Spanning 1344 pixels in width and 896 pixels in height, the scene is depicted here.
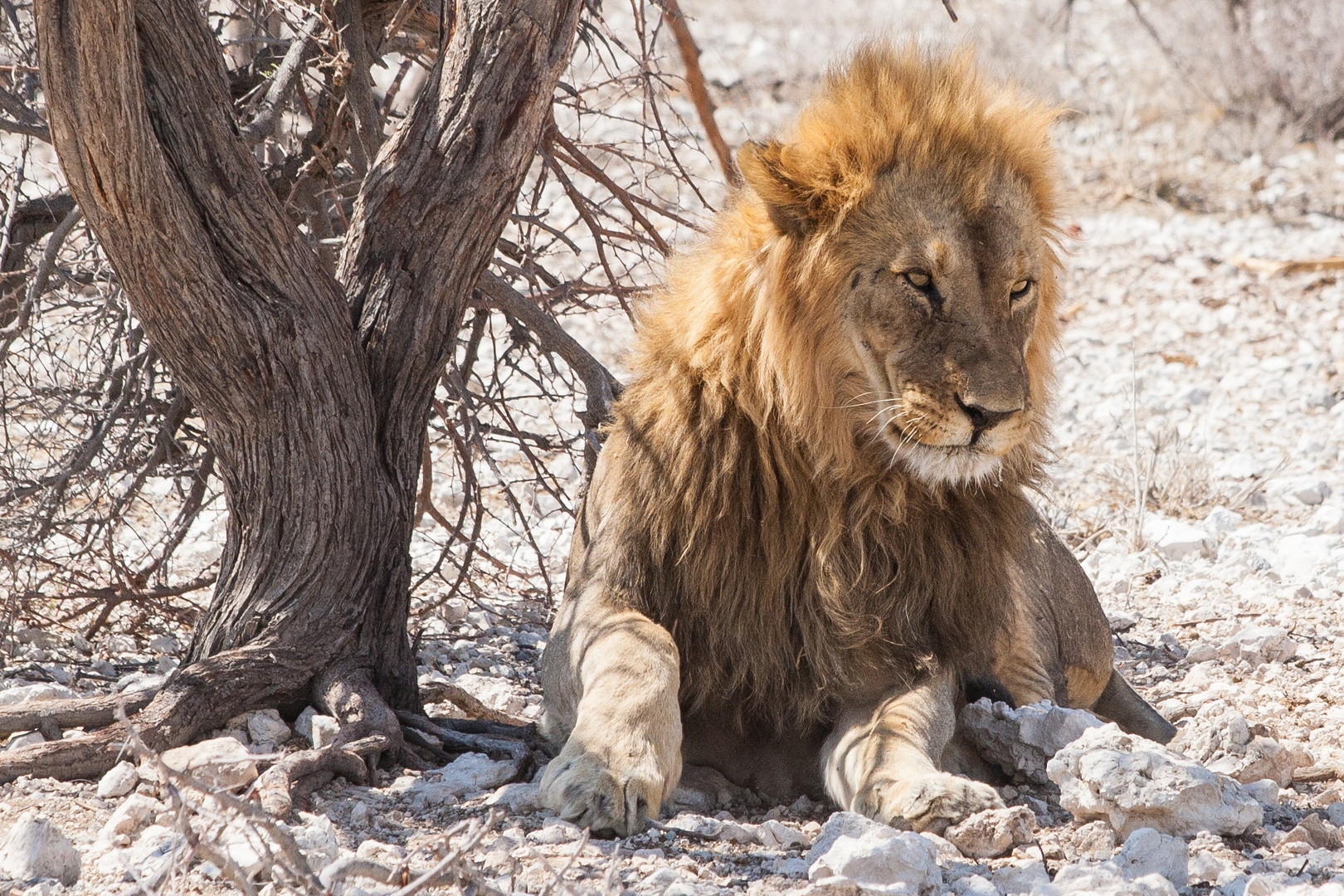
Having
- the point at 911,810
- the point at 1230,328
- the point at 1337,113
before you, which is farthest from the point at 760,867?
the point at 1337,113

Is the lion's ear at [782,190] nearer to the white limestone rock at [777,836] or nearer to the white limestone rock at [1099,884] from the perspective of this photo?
the white limestone rock at [777,836]

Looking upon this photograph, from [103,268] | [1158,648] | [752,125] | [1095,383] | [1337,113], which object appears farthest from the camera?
[1337,113]

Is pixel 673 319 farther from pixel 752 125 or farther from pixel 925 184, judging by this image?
pixel 752 125

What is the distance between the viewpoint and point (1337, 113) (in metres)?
13.2

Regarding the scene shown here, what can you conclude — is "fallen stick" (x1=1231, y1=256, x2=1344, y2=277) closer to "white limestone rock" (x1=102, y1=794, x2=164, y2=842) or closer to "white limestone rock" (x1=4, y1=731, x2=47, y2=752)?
"white limestone rock" (x1=4, y1=731, x2=47, y2=752)

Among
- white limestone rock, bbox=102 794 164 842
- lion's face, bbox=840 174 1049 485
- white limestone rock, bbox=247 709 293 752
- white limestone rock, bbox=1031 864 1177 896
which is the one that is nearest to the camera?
white limestone rock, bbox=1031 864 1177 896

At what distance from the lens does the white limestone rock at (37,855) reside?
233cm

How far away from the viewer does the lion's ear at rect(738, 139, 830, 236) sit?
10.5ft

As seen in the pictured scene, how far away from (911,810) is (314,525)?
1.54 metres

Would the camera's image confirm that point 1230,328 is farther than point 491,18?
Yes

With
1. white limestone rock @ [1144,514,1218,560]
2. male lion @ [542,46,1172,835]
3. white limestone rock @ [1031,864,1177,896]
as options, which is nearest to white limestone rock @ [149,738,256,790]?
male lion @ [542,46,1172,835]

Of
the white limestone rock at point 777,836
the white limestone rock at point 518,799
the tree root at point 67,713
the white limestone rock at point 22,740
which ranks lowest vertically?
the white limestone rock at point 777,836

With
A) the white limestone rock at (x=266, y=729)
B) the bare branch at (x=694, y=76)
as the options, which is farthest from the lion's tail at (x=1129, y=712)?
the white limestone rock at (x=266, y=729)

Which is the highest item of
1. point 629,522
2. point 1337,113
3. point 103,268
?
point 1337,113
